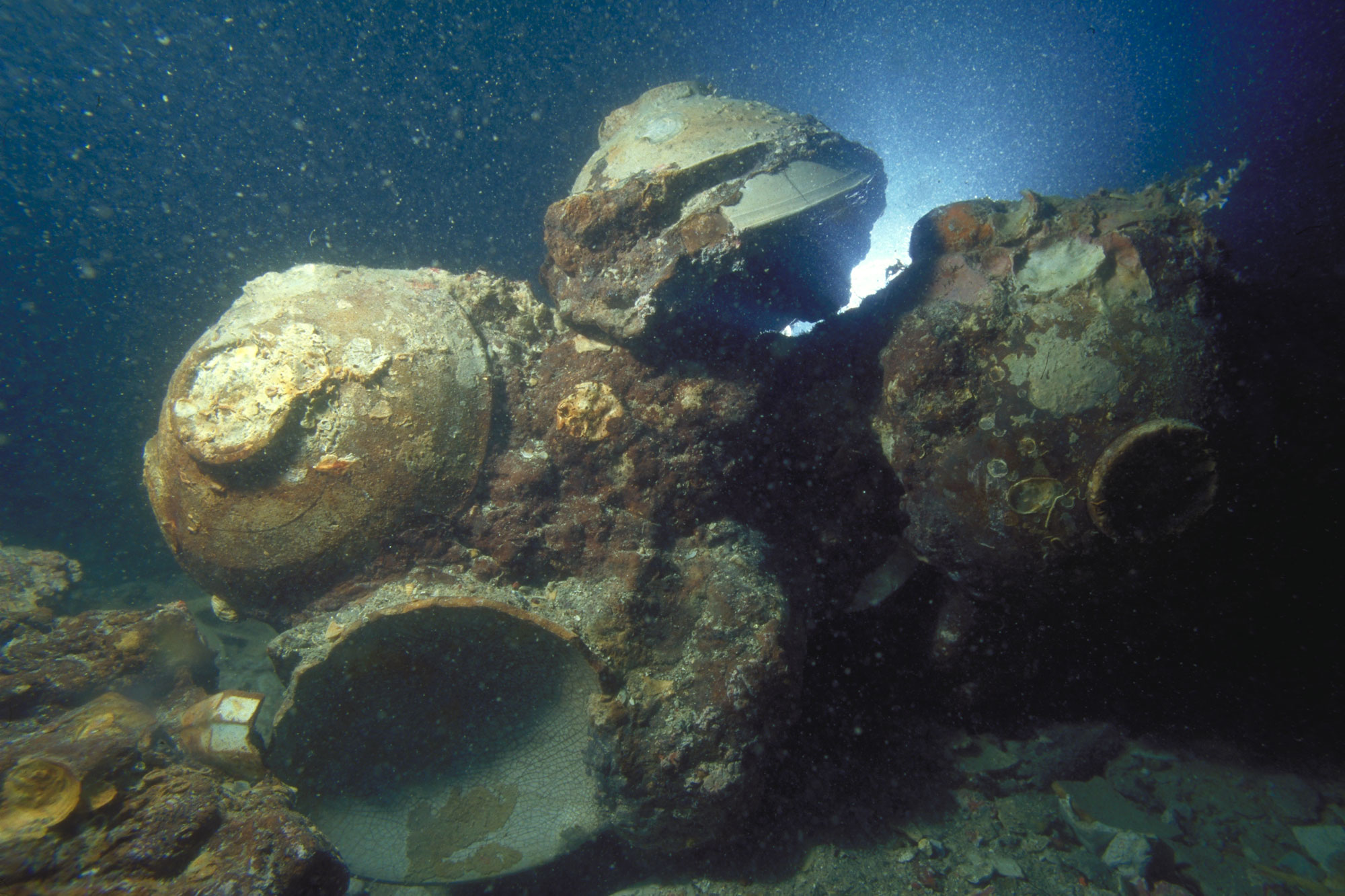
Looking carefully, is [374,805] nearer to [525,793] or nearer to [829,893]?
[525,793]

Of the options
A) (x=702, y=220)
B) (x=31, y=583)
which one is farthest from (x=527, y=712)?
(x=31, y=583)

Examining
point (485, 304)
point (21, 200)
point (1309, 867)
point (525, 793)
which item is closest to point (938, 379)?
point (485, 304)

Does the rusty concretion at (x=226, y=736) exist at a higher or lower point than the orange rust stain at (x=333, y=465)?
lower

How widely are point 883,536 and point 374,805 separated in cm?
358

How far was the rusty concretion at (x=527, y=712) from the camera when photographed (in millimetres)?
2533

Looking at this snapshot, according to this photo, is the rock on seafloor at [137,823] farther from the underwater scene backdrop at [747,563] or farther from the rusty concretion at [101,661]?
the rusty concretion at [101,661]

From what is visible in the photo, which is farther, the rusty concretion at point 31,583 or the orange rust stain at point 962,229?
the rusty concretion at point 31,583

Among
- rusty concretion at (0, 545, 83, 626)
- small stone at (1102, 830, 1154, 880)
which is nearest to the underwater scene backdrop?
small stone at (1102, 830, 1154, 880)

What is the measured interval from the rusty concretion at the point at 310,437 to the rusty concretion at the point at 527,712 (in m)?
0.45

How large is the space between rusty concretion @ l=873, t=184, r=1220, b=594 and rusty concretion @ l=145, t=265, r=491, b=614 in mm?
2493

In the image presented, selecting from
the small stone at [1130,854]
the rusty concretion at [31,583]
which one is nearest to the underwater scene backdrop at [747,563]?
the small stone at [1130,854]

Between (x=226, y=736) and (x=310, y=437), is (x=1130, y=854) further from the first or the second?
(x=226, y=736)

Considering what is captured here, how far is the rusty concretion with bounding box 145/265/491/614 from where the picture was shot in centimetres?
264

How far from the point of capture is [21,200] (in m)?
7.01
